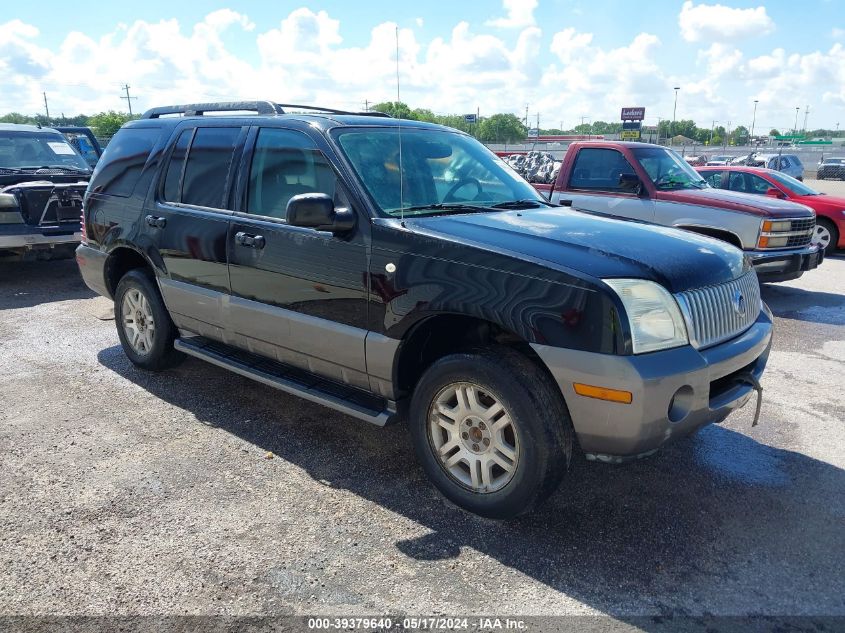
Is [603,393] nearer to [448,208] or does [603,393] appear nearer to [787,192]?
[448,208]

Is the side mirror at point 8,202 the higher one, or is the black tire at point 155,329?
→ the side mirror at point 8,202

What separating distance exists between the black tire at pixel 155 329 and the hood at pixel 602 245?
8.20ft

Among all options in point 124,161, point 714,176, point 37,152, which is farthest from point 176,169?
point 714,176

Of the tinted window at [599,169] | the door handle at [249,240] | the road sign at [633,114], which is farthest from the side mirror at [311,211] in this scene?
the road sign at [633,114]

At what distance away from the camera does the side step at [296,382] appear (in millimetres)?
3633

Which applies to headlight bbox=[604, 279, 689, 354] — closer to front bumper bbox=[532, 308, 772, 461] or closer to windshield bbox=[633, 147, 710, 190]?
front bumper bbox=[532, 308, 772, 461]

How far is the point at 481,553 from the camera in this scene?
3037 millimetres

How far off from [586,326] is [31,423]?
12.2ft

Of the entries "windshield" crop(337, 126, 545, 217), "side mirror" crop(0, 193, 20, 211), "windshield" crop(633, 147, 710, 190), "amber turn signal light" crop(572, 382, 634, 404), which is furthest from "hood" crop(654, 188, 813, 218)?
"side mirror" crop(0, 193, 20, 211)

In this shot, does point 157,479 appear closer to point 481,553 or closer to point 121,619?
point 121,619

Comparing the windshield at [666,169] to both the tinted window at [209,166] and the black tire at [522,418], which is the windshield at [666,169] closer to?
the tinted window at [209,166]

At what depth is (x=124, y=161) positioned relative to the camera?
527cm

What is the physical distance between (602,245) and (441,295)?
821mm

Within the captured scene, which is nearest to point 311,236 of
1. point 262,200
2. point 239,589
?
point 262,200
